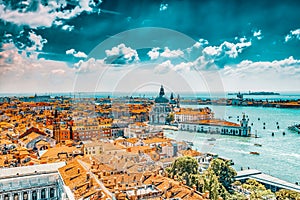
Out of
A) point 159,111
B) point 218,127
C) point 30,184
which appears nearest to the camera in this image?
point 30,184

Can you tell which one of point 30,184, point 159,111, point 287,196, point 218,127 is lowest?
point 218,127

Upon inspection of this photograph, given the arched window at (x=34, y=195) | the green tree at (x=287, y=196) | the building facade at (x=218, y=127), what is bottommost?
the building facade at (x=218, y=127)

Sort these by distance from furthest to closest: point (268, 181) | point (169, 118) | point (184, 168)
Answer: point (169, 118) < point (268, 181) < point (184, 168)

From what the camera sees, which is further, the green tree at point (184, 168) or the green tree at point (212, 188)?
the green tree at point (184, 168)

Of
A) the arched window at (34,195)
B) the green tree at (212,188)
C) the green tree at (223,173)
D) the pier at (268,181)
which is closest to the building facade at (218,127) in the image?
the pier at (268,181)

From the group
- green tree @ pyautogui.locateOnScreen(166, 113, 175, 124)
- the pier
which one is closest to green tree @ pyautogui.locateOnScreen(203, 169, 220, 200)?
the pier

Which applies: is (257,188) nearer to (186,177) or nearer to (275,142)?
(186,177)

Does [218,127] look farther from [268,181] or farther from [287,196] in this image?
[287,196]

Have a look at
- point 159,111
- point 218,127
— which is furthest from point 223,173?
point 159,111

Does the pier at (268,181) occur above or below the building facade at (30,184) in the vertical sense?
below

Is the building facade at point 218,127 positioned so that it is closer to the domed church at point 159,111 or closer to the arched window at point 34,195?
the domed church at point 159,111

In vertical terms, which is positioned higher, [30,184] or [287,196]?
[30,184]

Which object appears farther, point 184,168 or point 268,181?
point 268,181
